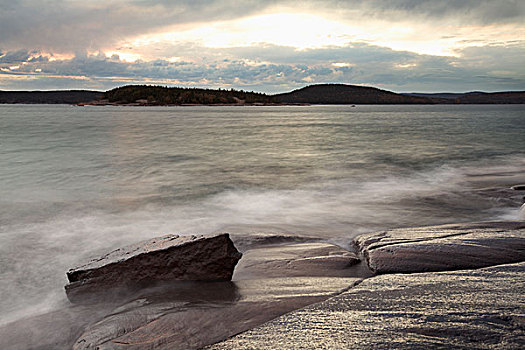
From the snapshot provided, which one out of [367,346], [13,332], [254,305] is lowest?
[13,332]

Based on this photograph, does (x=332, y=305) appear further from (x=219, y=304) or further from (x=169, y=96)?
(x=169, y=96)

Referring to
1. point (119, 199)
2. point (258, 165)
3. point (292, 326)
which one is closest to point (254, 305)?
point (292, 326)

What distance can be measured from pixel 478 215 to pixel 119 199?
26.0 feet

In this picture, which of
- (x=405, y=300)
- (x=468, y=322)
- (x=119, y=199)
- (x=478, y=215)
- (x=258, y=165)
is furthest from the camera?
(x=258, y=165)

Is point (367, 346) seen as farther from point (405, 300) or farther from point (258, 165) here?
point (258, 165)

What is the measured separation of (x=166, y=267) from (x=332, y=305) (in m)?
1.83

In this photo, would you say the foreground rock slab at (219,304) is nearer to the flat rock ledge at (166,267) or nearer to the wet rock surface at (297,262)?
the wet rock surface at (297,262)

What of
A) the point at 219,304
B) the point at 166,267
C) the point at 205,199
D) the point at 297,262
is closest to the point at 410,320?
the point at 219,304

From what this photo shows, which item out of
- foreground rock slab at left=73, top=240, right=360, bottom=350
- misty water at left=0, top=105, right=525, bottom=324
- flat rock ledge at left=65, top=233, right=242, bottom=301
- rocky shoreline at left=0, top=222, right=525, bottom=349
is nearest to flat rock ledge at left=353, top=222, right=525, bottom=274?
rocky shoreline at left=0, top=222, right=525, bottom=349

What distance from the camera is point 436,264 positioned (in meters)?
4.25

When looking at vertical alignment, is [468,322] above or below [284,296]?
above

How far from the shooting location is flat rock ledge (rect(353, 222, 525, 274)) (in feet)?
14.0

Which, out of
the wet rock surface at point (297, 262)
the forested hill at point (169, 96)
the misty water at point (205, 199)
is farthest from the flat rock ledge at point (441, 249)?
the forested hill at point (169, 96)

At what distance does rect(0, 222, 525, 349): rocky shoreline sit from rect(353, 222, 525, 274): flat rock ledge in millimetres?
13
